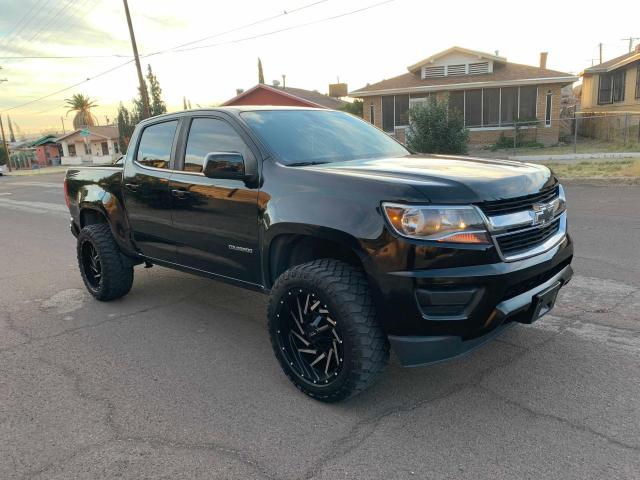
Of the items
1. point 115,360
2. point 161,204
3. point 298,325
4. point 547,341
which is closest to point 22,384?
point 115,360

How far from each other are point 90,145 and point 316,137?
221ft

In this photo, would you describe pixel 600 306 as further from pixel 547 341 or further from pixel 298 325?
pixel 298 325

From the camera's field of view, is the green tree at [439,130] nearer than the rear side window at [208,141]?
No

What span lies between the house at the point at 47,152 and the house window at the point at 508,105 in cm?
6204

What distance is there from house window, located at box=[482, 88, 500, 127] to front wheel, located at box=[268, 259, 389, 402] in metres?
24.6

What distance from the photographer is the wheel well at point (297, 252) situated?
325 centimetres

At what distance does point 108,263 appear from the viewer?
516 cm

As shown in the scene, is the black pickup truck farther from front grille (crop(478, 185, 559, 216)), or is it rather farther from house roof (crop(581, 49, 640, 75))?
house roof (crop(581, 49, 640, 75))

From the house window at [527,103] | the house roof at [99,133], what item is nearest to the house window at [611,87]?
the house window at [527,103]

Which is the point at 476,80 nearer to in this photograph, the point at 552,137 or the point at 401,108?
the point at 401,108

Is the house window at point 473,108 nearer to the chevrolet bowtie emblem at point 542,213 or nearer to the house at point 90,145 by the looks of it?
the chevrolet bowtie emblem at point 542,213

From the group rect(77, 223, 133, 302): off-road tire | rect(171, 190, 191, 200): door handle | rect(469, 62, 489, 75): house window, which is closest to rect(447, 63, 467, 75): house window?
rect(469, 62, 489, 75): house window

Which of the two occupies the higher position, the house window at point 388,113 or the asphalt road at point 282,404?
the house window at point 388,113

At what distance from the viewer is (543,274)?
307 cm
